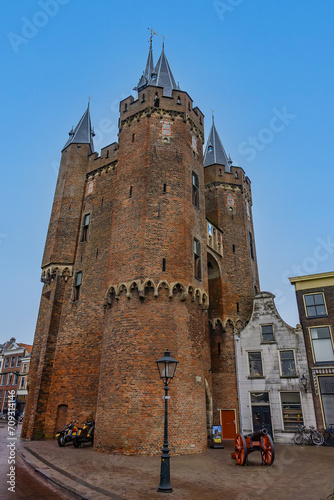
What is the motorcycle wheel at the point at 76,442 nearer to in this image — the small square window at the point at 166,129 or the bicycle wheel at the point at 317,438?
the bicycle wheel at the point at 317,438

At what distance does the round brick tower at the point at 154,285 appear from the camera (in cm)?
1603

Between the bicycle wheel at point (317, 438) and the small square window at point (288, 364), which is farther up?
the small square window at point (288, 364)

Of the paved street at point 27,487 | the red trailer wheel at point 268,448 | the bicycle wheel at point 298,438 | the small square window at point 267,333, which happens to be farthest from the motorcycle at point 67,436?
the small square window at point 267,333

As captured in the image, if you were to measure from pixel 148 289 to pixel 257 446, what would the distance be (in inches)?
332

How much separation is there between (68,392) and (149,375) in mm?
8132

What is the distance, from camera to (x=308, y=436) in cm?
2080

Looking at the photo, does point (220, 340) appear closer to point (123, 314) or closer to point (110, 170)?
point (123, 314)

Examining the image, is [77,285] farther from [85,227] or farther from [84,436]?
[84,436]

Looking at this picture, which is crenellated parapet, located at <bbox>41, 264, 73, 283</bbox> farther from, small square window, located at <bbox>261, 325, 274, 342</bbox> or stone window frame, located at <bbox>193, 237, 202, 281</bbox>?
small square window, located at <bbox>261, 325, 274, 342</bbox>

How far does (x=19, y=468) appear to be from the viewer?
39.4ft

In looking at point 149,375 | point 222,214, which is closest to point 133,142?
point 222,214

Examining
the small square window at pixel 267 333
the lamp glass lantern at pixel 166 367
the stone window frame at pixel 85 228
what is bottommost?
the lamp glass lantern at pixel 166 367

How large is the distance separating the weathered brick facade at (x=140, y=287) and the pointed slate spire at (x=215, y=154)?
Result: 3.25 m

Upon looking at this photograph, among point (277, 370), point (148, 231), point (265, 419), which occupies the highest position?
point (148, 231)
